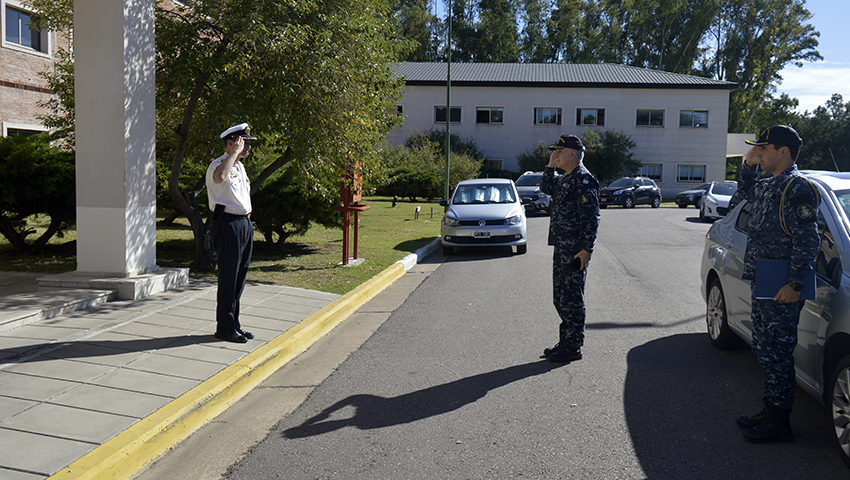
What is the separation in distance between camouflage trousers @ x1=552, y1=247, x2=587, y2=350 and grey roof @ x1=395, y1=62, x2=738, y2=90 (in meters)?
38.7

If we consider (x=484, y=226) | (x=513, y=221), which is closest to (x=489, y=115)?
(x=513, y=221)

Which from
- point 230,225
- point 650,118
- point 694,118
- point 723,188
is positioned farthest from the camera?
point 650,118

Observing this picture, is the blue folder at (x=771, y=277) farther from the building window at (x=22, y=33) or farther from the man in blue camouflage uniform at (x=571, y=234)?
the building window at (x=22, y=33)

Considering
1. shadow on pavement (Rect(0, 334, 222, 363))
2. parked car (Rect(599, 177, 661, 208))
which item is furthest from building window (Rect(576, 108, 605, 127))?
shadow on pavement (Rect(0, 334, 222, 363))

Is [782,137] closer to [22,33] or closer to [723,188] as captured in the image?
[22,33]

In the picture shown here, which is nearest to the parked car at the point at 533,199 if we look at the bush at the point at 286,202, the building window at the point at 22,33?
the bush at the point at 286,202

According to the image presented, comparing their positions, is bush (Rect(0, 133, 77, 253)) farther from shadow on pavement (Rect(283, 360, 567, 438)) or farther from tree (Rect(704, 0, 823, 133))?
tree (Rect(704, 0, 823, 133))

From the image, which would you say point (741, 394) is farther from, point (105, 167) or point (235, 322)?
point (105, 167)

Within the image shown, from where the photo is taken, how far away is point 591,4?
63125 millimetres

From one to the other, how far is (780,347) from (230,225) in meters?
4.45

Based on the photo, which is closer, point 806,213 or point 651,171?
point 806,213

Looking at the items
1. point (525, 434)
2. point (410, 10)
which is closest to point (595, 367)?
point (525, 434)

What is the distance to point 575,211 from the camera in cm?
589

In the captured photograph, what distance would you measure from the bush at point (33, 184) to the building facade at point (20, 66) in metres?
9.62
